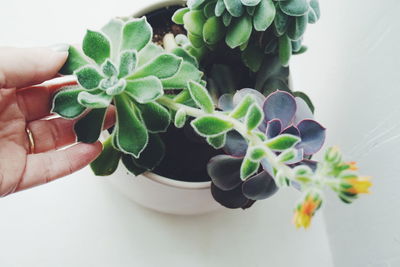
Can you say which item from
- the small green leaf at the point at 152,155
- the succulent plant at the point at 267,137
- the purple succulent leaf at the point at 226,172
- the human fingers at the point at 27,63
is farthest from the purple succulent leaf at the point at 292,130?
the human fingers at the point at 27,63

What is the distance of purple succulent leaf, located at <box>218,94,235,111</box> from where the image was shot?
2.19 ft

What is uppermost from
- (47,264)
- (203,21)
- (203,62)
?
(203,21)

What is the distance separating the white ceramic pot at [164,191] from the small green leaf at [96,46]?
194mm

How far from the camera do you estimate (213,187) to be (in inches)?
26.3

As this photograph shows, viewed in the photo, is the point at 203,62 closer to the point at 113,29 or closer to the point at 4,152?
the point at 113,29

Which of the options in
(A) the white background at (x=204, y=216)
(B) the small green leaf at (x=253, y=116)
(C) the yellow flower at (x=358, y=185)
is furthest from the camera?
(A) the white background at (x=204, y=216)

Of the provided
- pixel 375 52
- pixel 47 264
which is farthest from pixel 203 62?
pixel 47 264

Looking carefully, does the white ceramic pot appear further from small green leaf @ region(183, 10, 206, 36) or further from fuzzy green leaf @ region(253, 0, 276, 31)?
fuzzy green leaf @ region(253, 0, 276, 31)

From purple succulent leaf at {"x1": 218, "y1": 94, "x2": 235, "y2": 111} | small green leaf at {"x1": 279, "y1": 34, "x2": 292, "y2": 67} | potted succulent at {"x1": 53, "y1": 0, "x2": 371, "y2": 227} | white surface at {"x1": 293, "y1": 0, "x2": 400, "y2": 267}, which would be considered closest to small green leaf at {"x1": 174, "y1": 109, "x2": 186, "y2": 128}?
potted succulent at {"x1": 53, "y1": 0, "x2": 371, "y2": 227}

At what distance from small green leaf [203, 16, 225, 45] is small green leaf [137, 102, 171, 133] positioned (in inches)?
5.4

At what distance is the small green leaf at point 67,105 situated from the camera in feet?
1.98

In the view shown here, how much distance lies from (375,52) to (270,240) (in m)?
0.44

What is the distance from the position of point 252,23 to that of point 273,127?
0.19 metres

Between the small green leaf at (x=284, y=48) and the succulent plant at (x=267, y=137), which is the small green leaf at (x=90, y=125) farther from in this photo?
the small green leaf at (x=284, y=48)
